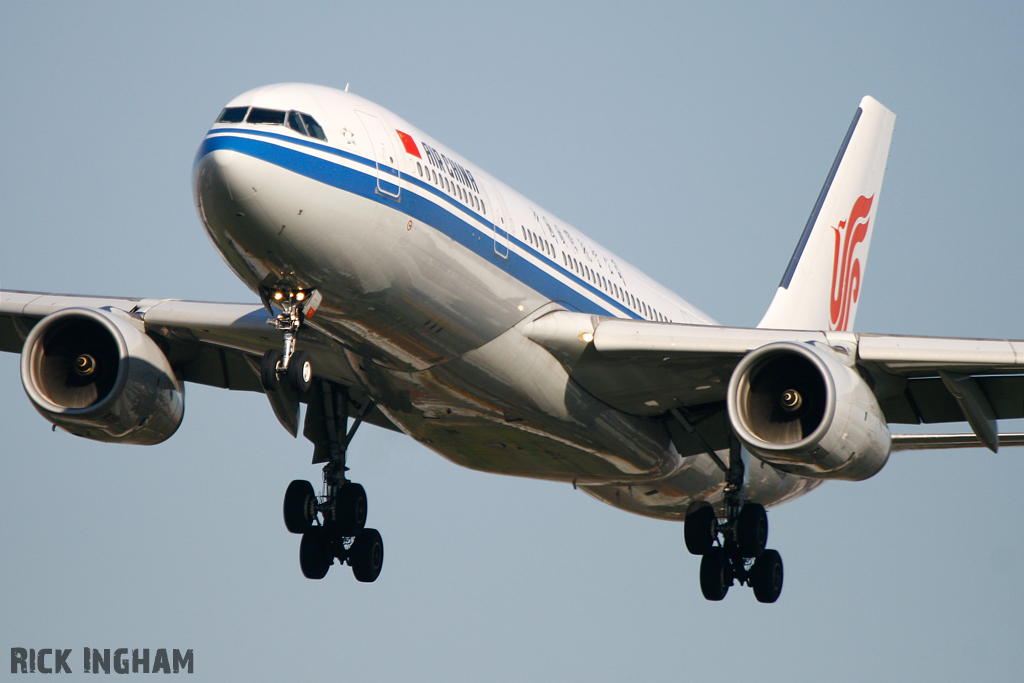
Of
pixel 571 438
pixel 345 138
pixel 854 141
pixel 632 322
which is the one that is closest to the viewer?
pixel 345 138

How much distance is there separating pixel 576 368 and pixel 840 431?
12.3 ft

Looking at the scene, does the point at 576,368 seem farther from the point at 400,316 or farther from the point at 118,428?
the point at 118,428

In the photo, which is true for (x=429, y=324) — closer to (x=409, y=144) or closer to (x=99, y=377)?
(x=409, y=144)

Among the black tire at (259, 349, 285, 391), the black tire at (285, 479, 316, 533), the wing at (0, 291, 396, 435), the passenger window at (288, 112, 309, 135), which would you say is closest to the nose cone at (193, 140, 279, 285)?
the passenger window at (288, 112, 309, 135)

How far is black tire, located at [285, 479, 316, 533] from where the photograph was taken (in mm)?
21359

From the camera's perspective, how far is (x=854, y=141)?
32594 millimetres

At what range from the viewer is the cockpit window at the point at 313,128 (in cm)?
1520

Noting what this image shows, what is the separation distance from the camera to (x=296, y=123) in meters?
15.2

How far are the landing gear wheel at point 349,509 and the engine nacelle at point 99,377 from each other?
2975 mm

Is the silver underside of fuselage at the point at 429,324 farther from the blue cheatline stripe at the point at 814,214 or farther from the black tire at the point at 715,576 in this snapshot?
the blue cheatline stripe at the point at 814,214

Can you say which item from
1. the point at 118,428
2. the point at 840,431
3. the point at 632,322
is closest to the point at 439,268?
the point at 632,322

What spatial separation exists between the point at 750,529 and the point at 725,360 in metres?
4.36

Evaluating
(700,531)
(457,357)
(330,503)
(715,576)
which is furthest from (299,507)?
(715,576)

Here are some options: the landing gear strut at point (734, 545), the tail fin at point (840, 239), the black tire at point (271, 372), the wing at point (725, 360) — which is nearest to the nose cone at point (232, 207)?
the black tire at point (271, 372)
